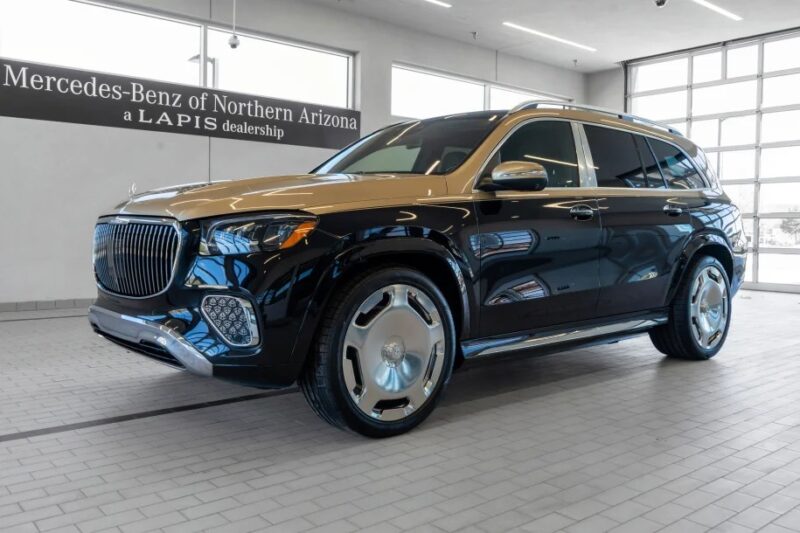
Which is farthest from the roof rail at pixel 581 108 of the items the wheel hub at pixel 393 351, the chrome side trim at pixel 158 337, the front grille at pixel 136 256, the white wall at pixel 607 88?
the white wall at pixel 607 88

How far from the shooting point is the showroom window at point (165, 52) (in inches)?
334

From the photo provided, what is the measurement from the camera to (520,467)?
285 cm

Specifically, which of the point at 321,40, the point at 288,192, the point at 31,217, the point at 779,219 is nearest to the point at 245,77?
the point at 321,40

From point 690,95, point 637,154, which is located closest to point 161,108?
point 637,154

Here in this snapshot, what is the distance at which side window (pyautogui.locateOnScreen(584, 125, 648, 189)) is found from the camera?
13.8 ft

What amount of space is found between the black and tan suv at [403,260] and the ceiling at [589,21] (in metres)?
7.43

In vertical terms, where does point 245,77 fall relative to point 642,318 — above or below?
above

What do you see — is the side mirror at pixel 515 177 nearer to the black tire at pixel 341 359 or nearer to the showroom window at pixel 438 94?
the black tire at pixel 341 359

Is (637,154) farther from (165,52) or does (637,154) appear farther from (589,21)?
(589,21)

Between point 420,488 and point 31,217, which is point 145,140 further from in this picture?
point 420,488

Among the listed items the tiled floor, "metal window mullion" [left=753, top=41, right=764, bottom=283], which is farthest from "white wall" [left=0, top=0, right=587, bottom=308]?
"metal window mullion" [left=753, top=41, right=764, bottom=283]

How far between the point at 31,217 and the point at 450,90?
812 centimetres

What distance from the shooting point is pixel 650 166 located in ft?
15.3

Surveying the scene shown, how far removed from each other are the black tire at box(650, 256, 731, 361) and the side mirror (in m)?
1.94
